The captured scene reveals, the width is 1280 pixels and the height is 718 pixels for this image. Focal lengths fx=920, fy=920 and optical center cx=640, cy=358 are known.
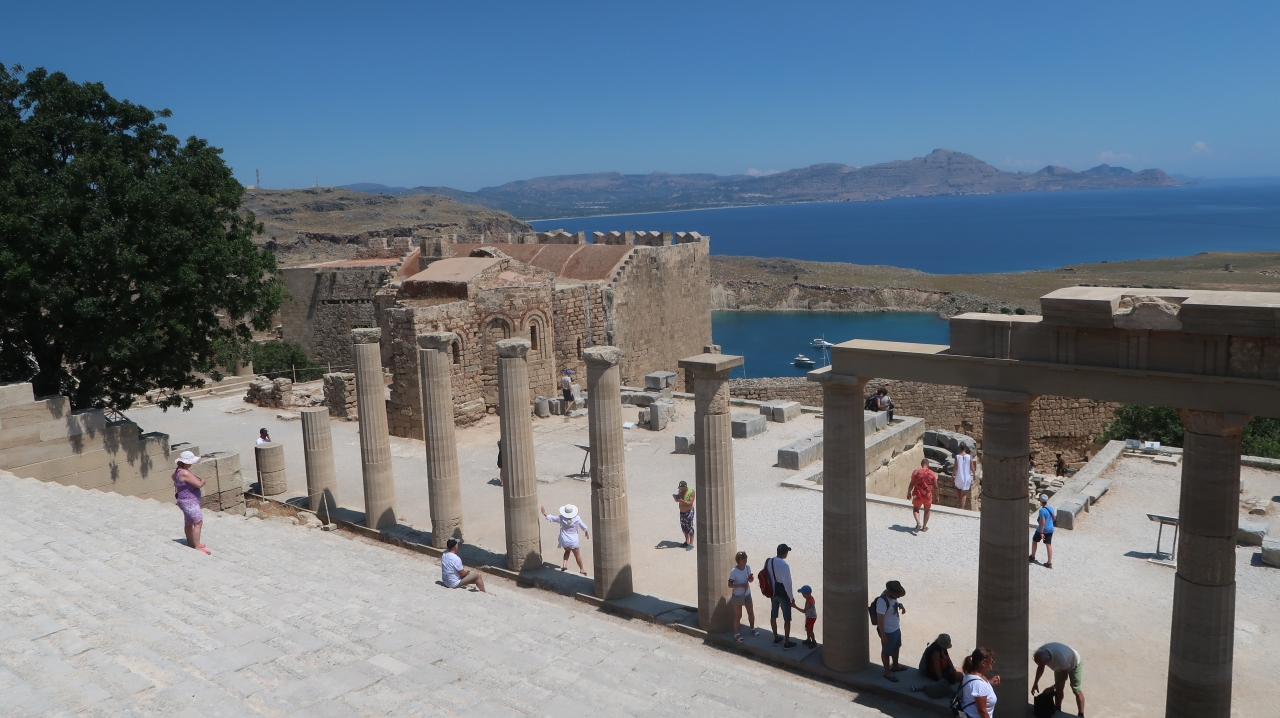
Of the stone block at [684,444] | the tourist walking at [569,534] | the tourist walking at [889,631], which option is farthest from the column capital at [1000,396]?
the stone block at [684,444]

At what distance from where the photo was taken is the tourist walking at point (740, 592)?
33.6ft

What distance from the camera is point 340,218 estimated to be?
103 m

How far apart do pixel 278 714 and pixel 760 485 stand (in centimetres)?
1127

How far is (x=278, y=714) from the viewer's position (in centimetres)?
683

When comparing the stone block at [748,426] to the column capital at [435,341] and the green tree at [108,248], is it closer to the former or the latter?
the column capital at [435,341]

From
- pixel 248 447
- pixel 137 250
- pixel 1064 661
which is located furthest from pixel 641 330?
pixel 1064 661

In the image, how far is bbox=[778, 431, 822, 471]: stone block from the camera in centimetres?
1783

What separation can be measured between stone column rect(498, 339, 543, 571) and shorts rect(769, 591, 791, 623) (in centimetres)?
392

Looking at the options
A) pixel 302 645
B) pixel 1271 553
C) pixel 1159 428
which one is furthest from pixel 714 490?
pixel 1159 428

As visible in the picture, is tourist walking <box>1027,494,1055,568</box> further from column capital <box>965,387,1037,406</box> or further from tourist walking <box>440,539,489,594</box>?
tourist walking <box>440,539,489,594</box>

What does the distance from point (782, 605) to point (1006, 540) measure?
279cm

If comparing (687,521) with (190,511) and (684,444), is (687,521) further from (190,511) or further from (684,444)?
(190,511)

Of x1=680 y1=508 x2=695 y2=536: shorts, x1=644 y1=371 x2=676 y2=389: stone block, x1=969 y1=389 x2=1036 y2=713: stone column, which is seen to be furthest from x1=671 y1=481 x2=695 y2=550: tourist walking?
x1=644 y1=371 x2=676 y2=389: stone block

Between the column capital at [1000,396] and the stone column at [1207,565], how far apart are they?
1162 mm
